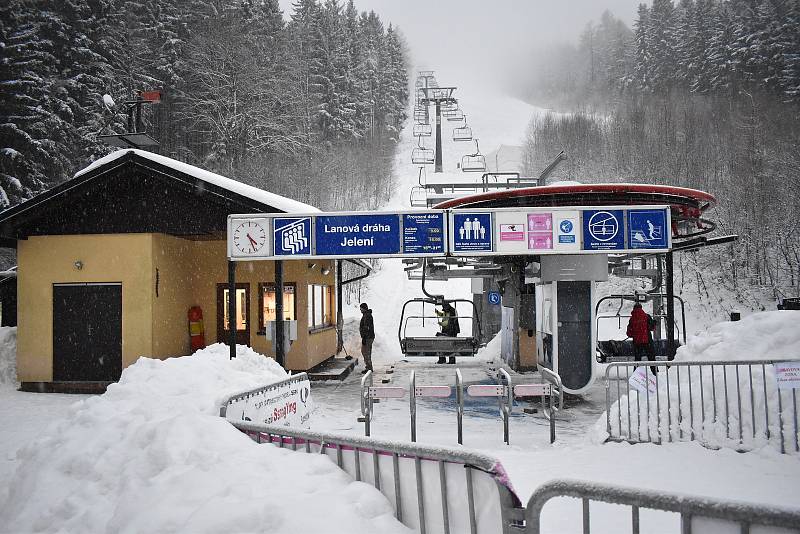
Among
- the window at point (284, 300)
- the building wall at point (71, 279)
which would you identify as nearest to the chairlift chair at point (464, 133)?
the window at point (284, 300)

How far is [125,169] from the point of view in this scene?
12.8 meters

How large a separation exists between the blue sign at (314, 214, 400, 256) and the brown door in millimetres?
5862

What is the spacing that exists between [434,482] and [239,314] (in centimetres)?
1305

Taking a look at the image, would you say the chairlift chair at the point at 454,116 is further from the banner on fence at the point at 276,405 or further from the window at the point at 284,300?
the banner on fence at the point at 276,405

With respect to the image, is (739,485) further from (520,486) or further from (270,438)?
(270,438)

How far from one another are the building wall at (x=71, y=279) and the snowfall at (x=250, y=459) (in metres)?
1.20

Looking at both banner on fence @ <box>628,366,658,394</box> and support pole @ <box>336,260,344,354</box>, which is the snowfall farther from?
support pole @ <box>336,260,344,354</box>

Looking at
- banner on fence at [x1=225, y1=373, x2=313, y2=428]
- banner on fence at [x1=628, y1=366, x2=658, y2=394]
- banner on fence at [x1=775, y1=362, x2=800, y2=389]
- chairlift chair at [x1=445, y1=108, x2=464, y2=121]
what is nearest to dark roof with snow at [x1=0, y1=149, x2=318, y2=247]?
banner on fence at [x1=225, y1=373, x2=313, y2=428]

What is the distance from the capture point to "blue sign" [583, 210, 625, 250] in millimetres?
9578

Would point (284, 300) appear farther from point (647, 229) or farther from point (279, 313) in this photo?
point (647, 229)

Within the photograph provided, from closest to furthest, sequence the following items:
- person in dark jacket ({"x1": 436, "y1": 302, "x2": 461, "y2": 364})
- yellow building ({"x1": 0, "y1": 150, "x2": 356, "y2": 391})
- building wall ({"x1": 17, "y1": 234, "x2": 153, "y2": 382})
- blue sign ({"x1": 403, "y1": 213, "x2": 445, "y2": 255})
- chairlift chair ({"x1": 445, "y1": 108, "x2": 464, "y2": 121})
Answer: blue sign ({"x1": 403, "y1": 213, "x2": 445, "y2": 255})
yellow building ({"x1": 0, "y1": 150, "x2": 356, "y2": 391})
building wall ({"x1": 17, "y1": 234, "x2": 153, "y2": 382})
person in dark jacket ({"x1": 436, "y1": 302, "x2": 461, "y2": 364})
chairlift chair ({"x1": 445, "y1": 108, "x2": 464, "y2": 121})

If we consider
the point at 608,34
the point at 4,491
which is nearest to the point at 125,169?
the point at 4,491

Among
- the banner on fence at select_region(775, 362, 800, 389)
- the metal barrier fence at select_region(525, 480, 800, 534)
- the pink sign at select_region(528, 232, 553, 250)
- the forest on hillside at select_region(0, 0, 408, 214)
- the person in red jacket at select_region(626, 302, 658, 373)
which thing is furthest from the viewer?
the forest on hillside at select_region(0, 0, 408, 214)

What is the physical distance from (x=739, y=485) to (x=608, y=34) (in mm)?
128758
